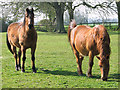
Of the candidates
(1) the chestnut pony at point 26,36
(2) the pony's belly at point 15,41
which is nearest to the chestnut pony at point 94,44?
(1) the chestnut pony at point 26,36

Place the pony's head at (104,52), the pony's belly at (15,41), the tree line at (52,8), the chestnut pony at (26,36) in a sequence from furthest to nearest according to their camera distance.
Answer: the tree line at (52,8)
the pony's belly at (15,41)
the chestnut pony at (26,36)
the pony's head at (104,52)

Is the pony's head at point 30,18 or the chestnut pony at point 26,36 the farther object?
the chestnut pony at point 26,36

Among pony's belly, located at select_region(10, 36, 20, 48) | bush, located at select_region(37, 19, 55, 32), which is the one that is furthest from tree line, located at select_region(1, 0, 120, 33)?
pony's belly, located at select_region(10, 36, 20, 48)

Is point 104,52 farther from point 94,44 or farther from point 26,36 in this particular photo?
point 26,36

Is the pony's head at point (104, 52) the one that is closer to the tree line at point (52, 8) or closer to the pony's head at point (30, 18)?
the pony's head at point (30, 18)

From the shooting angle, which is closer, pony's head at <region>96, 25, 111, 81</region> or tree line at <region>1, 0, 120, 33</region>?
pony's head at <region>96, 25, 111, 81</region>

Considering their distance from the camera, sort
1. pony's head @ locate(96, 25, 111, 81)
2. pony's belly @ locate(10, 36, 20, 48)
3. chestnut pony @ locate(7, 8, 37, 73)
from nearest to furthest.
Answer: pony's head @ locate(96, 25, 111, 81) → chestnut pony @ locate(7, 8, 37, 73) → pony's belly @ locate(10, 36, 20, 48)


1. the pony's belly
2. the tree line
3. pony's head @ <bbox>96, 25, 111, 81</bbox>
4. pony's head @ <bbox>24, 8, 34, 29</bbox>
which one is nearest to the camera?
pony's head @ <bbox>96, 25, 111, 81</bbox>

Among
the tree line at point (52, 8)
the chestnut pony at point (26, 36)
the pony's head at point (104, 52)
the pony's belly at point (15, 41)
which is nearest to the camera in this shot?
the pony's head at point (104, 52)

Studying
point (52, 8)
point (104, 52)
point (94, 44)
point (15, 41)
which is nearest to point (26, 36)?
point (15, 41)

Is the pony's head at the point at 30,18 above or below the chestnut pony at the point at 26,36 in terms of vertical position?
above

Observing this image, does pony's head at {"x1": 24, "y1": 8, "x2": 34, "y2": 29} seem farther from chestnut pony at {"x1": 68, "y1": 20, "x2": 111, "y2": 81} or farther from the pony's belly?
chestnut pony at {"x1": 68, "y1": 20, "x2": 111, "y2": 81}

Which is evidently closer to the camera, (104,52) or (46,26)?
(104,52)

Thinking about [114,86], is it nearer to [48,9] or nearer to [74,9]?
[48,9]
